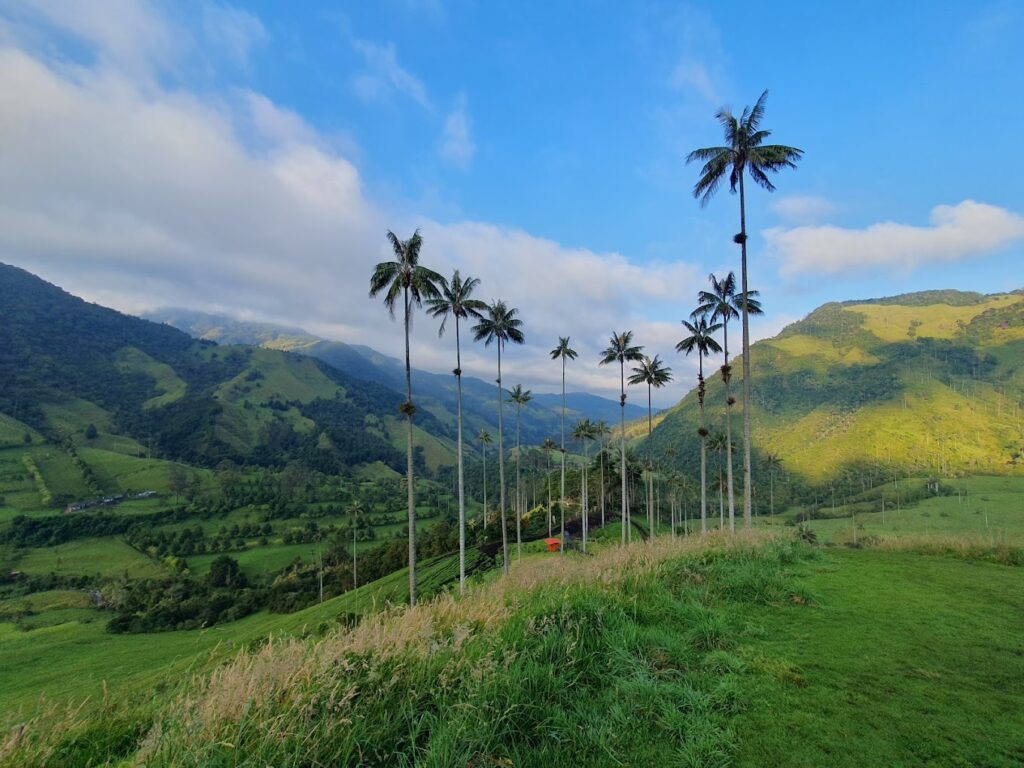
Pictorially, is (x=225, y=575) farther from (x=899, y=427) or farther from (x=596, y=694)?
(x=899, y=427)

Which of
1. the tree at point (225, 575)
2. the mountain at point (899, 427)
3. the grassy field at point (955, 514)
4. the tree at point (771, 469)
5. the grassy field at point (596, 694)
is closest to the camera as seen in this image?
the grassy field at point (596, 694)

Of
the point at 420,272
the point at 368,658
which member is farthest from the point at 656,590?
the point at 420,272

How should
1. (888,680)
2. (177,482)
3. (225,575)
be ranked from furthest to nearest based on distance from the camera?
(177,482), (225,575), (888,680)

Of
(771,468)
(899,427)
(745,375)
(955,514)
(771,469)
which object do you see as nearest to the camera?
(745,375)

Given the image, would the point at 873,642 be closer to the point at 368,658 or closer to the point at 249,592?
the point at 368,658

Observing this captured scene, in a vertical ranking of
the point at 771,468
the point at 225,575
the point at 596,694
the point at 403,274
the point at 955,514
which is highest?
the point at 403,274

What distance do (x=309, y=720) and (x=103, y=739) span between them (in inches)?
82.4

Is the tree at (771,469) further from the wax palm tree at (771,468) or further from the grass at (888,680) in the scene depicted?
the grass at (888,680)

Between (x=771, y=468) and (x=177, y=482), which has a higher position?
(x=771, y=468)

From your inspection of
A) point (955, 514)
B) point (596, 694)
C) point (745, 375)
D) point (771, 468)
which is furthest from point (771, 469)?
point (596, 694)

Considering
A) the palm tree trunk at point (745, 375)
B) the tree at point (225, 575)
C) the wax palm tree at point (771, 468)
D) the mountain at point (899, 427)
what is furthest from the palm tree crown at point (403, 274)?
the mountain at point (899, 427)

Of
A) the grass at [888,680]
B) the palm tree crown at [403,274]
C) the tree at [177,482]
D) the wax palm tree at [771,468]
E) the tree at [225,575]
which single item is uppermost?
the palm tree crown at [403,274]

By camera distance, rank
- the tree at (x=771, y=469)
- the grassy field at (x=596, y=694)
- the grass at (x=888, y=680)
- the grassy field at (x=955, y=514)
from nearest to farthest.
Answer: the grassy field at (x=596, y=694) < the grass at (x=888, y=680) < the grassy field at (x=955, y=514) < the tree at (x=771, y=469)

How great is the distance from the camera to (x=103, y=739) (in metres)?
3.79
